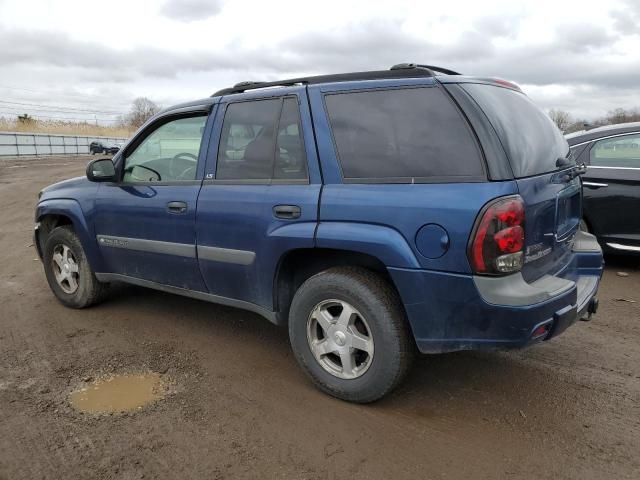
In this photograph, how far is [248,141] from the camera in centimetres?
369

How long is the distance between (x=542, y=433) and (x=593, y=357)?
120 centimetres

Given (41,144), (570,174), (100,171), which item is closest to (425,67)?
(570,174)

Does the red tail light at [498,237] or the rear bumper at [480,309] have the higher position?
the red tail light at [498,237]

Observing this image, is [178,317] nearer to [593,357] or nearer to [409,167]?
[409,167]

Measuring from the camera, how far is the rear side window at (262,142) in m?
3.42

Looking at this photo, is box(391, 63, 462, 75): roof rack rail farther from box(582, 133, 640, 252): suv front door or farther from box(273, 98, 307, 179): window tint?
box(582, 133, 640, 252): suv front door

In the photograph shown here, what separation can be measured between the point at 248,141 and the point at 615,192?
423 cm

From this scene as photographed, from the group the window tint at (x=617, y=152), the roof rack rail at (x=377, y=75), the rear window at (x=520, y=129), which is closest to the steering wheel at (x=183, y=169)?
the roof rack rail at (x=377, y=75)

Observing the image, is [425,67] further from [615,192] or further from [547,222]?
[615,192]

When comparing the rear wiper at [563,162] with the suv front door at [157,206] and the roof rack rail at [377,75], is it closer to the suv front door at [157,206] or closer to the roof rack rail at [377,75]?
the roof rack rail at [377,75]

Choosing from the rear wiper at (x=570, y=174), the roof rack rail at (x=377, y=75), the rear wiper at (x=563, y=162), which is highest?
the roof rack rail at (x=377, y=75)

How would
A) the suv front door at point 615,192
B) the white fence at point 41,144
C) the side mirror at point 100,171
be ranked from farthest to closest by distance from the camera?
the white fence at point 41,144 < the suv front door at point 615,192 < the side mirror at point 100,171

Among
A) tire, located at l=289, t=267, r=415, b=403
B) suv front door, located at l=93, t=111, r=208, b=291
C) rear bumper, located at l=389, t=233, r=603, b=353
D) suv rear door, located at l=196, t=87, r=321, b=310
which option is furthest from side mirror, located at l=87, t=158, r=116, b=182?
rear bumper, located at l=389, t=233, r=603, b=353

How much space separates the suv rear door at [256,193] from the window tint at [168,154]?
0.24 meters
